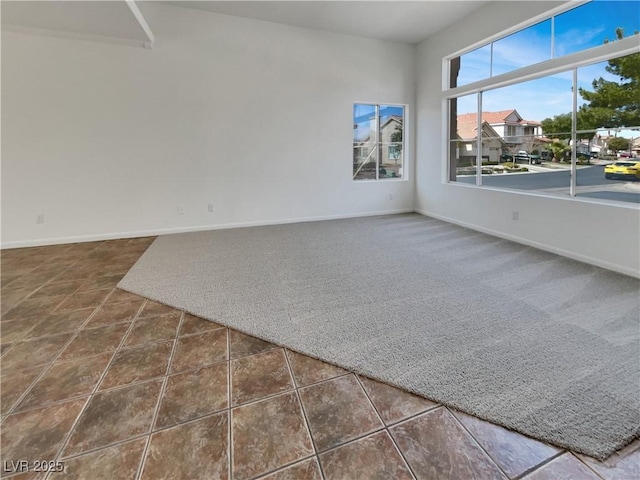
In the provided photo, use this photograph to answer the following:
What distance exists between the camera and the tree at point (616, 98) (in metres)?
3.09

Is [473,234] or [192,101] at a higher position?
[192,101]

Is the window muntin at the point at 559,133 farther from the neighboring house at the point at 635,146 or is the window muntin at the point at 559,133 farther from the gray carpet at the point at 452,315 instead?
the gray carpet at the point at 452,315

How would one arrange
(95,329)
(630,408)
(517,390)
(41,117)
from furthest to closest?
(41,117), (95,329), (517,390), (630,408)

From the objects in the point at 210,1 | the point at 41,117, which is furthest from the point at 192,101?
the point at 41,117

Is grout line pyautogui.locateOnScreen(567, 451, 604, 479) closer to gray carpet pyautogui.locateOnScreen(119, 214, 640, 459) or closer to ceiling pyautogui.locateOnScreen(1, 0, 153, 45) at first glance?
gray carpet pyautogui.locateOnScreen(119, 214, 640, 459)

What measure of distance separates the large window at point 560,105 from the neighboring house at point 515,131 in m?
0.01

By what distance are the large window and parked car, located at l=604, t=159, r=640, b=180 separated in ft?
0.04

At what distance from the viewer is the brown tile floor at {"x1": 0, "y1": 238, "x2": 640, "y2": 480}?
4.02 ft

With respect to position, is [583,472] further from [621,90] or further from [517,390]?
[621,90]

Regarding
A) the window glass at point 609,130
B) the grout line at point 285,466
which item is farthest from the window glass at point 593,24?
the grout line at point 285,466

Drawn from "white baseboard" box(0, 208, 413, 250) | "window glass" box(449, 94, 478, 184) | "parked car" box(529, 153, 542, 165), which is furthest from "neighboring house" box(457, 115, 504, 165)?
"white baseboard" box(0, 208, 413, 250)

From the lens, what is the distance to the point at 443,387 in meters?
1.61

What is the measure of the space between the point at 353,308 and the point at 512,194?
121 inches

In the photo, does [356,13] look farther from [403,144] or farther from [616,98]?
[616,98]
